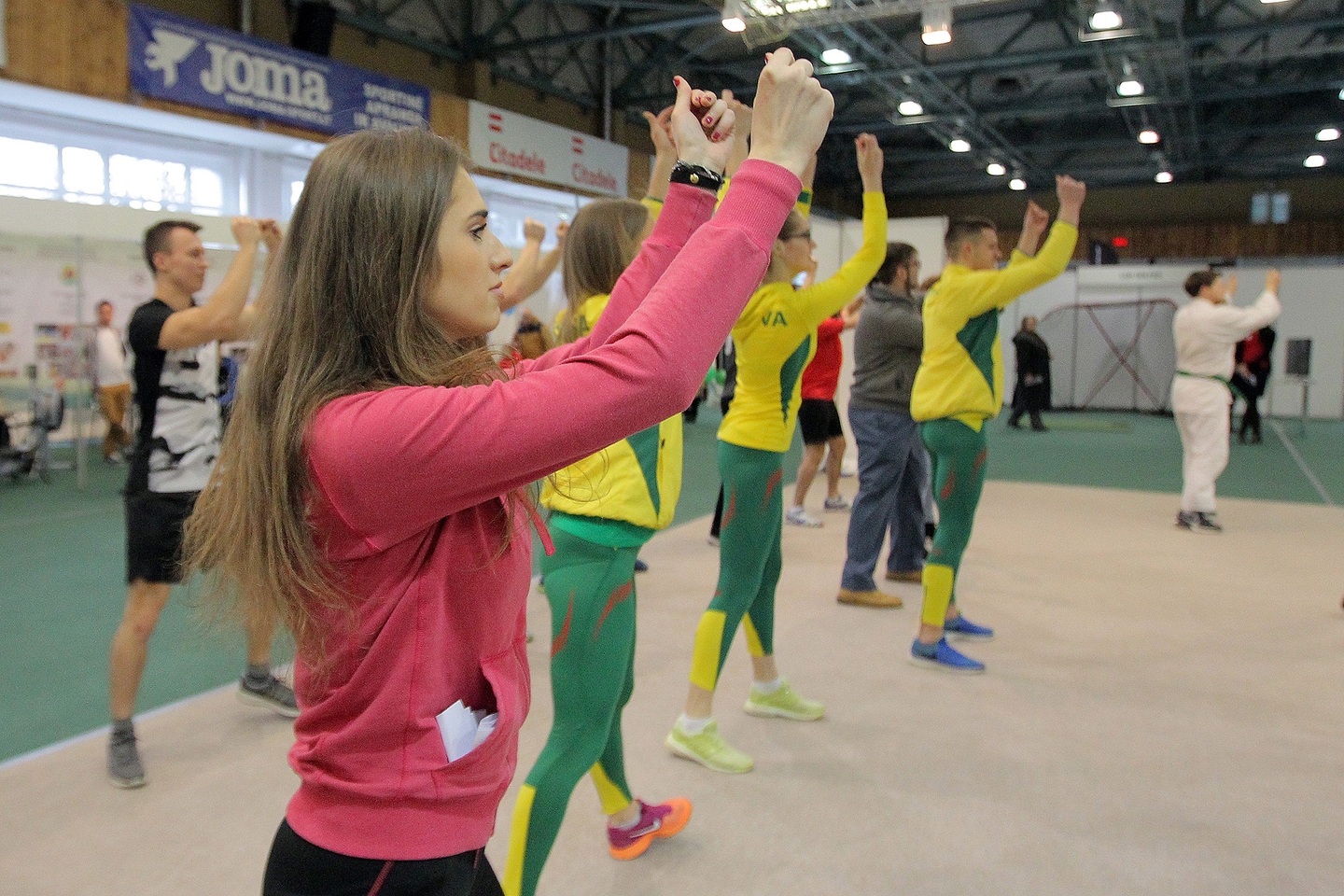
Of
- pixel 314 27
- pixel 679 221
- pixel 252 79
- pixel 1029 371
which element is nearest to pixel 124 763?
pixel 679 221

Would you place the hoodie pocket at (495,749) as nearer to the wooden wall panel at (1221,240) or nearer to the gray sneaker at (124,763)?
the gray sneaker at (124,763)

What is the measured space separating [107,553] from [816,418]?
418 cm

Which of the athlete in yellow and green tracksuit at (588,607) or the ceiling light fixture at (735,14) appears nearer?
the athlete in yellow and green tracksuit at (588,607)

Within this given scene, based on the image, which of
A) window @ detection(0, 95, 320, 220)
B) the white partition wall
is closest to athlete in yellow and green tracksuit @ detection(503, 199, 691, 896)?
window @ detection(0, 95, 320, 220)

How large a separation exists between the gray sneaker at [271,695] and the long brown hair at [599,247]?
1758 mm

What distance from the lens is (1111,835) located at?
2422mm

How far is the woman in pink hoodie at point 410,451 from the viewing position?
0.81 metres

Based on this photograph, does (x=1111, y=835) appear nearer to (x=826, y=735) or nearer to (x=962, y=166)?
(x=826, y=735)

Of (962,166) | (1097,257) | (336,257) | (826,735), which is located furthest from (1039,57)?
(336,257)

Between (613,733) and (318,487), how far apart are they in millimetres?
1414

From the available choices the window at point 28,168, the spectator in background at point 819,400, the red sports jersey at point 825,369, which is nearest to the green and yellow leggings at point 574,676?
the spectator in background at point 819,400

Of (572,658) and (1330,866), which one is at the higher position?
(572,658)

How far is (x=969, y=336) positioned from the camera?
3410 mm

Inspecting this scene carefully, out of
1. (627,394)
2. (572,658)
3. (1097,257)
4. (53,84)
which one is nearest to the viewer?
(627,394)
